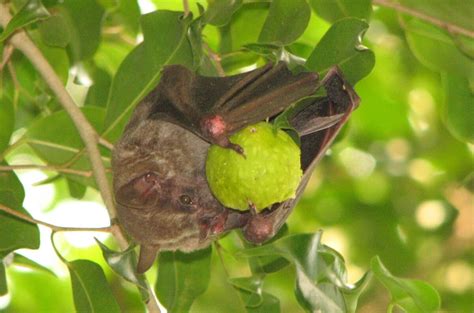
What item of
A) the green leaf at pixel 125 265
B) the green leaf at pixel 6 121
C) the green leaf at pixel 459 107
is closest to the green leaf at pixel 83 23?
the green leaf at pixel 6 121

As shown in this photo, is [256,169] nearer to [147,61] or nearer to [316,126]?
[316,126]

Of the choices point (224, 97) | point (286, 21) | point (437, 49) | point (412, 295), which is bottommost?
point (412, 295)

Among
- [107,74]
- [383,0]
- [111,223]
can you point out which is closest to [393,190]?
[107,74]

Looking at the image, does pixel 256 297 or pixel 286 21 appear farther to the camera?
pixel 286 21

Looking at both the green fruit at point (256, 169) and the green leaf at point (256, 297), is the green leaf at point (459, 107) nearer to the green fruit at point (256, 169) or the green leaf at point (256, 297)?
the green leaf at point (256, 297)

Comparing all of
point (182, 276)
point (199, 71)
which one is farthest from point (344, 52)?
point (182, 276)

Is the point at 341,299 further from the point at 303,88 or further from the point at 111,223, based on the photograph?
the point at 111,223
